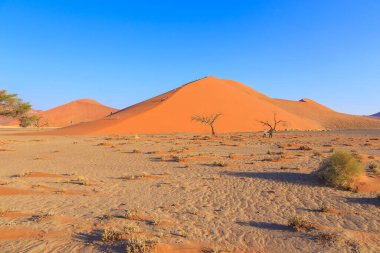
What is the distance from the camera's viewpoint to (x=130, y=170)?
13680mm

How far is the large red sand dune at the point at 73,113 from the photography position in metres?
111

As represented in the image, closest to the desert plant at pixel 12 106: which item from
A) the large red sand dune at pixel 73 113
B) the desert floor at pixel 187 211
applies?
the desert floor at pixel 187 211

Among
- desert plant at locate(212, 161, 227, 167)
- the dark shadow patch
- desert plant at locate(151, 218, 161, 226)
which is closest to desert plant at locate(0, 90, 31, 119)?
desert plant at locate(212, 161, 227, 167)

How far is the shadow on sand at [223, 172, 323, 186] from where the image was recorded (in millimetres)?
10602

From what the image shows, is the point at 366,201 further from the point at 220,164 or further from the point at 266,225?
the point at 220,164

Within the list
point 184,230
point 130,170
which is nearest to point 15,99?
point 130,170

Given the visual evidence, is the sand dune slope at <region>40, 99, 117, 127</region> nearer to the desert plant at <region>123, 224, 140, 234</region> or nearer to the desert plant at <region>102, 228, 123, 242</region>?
the desert plant at <region>123, 224, 140, 234</region>

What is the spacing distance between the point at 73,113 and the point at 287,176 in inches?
4723

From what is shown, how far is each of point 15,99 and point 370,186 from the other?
2545 centimetres

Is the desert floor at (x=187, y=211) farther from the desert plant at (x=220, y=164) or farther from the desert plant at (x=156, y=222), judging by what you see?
the desert plant at (x=220, y=164)

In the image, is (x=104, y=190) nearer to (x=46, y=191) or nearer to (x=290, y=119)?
(x=46, y=191)

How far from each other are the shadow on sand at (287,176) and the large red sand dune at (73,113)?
104 m

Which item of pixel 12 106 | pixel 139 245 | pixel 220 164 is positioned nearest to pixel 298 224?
pixel 139 245

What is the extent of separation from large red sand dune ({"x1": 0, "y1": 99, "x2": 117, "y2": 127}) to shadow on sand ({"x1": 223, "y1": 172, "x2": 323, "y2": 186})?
103698 millimetres
